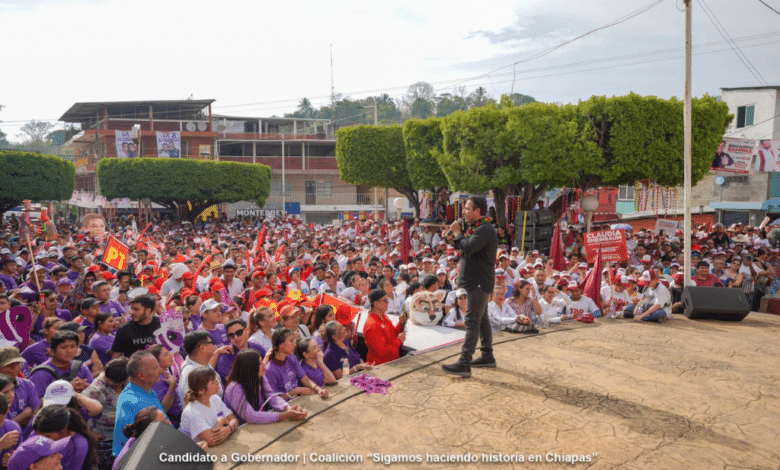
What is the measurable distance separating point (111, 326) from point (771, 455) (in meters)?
5.84

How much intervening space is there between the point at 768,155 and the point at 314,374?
83.3 feet

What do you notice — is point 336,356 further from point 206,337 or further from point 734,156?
point 734,156

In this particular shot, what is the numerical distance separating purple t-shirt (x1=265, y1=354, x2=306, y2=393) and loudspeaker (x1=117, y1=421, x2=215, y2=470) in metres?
1.20

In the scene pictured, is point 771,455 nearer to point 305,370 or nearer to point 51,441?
point 305,370

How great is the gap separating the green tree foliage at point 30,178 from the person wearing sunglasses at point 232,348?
2719cm

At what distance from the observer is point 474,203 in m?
4.74

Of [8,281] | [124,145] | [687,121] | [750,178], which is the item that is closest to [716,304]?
[687,121]

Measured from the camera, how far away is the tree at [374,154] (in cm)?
2481

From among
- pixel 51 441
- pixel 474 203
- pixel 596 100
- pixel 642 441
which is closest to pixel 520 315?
pixel 474 203

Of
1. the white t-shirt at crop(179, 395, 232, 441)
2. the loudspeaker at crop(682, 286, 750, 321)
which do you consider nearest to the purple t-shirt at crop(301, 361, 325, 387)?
the white t-shirt at crop(179, 395, 232, 441)

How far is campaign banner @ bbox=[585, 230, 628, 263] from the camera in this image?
8.80m

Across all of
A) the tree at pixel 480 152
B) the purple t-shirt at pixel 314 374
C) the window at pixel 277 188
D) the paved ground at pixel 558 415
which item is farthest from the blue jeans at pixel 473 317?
the window at pixel 277 188

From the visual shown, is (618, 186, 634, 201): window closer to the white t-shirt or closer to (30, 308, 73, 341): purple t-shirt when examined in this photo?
(30, 308, 73, 341): purple t-shirt

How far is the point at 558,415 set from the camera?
4.18 m
